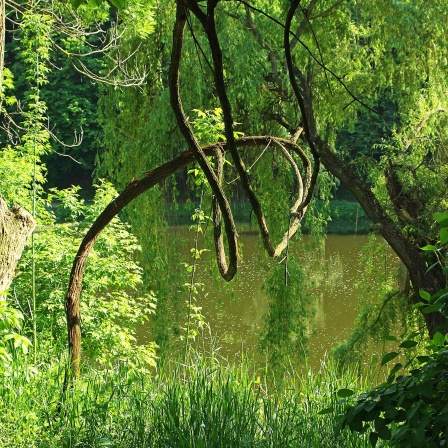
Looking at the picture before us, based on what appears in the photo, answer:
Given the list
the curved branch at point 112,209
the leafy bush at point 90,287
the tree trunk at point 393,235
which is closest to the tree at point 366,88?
the tree trunk at point 393,235

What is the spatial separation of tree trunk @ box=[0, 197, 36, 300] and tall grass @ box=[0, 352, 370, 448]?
48cm

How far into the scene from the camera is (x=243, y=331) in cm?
928

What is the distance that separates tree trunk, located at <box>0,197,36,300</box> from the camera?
9.30 ft

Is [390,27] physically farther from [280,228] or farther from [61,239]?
[61,239]

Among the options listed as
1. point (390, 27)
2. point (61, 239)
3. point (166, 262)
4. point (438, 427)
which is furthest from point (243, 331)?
point (438, 427)

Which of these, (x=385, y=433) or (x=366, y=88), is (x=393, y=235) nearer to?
(x=366, y=88)

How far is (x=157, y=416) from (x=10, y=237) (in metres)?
0.84

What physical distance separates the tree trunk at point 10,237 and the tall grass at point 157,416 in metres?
0.48

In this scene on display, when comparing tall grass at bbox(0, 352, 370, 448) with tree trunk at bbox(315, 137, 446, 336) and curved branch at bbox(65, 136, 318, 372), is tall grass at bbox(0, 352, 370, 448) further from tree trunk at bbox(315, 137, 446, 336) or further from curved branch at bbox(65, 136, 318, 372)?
tree trunk at bbox(315, 137, 446, 336)

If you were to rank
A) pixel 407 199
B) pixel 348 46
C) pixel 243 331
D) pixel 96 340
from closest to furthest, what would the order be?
pixel 96 340 → pixel 407 199 → pixel 348 46 → pixel 243 331

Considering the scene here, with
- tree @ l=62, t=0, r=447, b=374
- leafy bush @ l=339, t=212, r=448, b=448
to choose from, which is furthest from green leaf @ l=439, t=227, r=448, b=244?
tree @ l=62, t=0, r=447, b=374

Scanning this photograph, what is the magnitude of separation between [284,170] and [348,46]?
130cm

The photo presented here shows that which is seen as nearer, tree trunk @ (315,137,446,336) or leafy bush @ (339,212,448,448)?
leafy bush @ (339,212,448,448)

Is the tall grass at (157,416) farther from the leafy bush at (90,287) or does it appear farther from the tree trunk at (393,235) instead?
the tree trunk at (393,235)
